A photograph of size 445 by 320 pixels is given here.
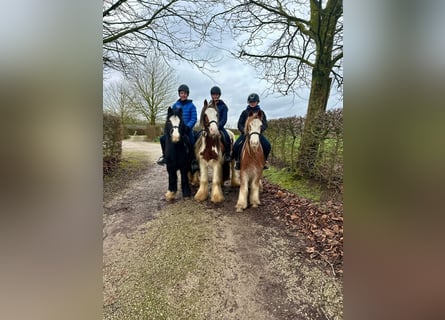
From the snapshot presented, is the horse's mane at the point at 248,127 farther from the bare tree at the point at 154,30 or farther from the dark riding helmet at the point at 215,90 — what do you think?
the bare tree at the point at 154,30

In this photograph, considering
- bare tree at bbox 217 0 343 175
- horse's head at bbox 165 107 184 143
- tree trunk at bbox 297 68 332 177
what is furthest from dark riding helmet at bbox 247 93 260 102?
horse's head at bbox 165 107 184 143

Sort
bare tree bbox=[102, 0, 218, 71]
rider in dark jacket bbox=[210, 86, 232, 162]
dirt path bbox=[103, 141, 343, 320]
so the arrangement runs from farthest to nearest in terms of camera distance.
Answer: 1. rider in dark jacket bbox=[210, 86, 232, 162]
2. bare tree bbox=[102, 0, 218, 71]
3. dirt path bbox=[103, 141, 343, 320]

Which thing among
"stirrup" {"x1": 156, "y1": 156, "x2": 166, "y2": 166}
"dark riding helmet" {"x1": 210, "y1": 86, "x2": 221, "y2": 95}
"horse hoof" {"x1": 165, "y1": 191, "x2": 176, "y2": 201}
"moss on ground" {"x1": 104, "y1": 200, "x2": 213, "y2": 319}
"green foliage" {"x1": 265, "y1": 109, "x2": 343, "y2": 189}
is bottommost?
"moss on ground" {"x1": 104, "y1": 200, "x2": 213, "y2": 319}

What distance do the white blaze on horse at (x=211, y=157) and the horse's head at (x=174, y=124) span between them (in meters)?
0.13

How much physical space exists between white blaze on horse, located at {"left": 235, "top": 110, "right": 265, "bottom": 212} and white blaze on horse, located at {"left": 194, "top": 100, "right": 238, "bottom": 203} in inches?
3.1

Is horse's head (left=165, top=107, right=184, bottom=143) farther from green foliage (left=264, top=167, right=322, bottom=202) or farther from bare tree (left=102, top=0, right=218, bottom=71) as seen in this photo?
green foliage (left=264, top=167, right=322, bottom=202)

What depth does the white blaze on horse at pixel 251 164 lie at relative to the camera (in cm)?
122

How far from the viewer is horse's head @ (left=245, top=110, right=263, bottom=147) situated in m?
1.20

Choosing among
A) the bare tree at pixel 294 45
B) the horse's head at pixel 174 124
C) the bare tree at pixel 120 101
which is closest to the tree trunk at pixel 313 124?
the bare tree at pixel 294 45
